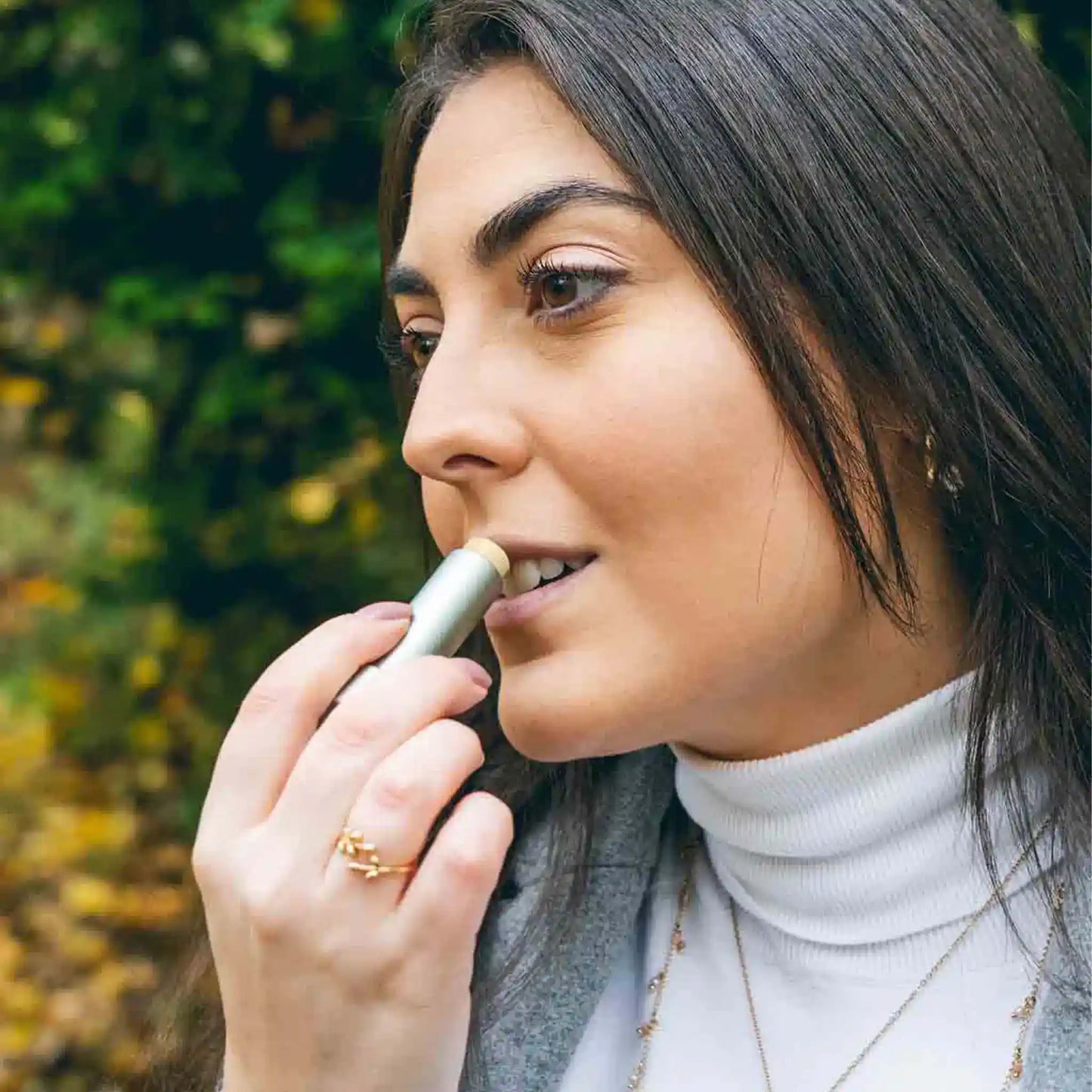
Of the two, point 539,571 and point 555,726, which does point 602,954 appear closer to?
point 555,726

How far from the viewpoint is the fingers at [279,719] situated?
46.2 inches

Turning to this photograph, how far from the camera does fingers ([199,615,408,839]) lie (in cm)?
117

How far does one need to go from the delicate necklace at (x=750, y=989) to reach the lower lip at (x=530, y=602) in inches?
19.7

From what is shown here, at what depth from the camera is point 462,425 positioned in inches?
50.8

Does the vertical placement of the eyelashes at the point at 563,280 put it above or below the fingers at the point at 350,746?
above

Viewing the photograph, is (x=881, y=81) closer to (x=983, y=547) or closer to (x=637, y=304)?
(x=637, y=304)

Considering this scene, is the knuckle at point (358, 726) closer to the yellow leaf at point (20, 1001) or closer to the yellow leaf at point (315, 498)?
the yellow leaf at point (315, 498)

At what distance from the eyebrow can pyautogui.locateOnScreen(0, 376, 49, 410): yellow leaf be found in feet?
7.36

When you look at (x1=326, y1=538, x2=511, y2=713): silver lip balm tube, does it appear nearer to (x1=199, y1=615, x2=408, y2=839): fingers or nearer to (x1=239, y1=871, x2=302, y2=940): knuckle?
(x1=199, y1=615, x2=408, y2=839): fingers

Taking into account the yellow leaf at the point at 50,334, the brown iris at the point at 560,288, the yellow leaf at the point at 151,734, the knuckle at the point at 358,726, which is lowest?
the yellow leaf at the point at 151,734

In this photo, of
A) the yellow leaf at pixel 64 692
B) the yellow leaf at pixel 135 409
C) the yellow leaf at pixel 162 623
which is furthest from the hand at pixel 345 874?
the yellow leaf at pixel 64 692

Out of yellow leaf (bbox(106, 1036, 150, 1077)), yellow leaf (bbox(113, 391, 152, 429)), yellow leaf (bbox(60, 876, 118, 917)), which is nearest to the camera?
yellow leaf (bbox(113, 391, 152, 429))

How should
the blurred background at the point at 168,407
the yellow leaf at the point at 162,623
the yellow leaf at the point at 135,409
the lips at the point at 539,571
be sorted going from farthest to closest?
the yellow leaf at the point at 162,623 < the yellow leaf at the point at 135,409 < the blurred background at the point at 168,407 < the lips at the point at 539,571

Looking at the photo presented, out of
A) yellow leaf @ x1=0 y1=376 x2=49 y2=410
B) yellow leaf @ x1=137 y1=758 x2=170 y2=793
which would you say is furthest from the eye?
yellow leaf @ x1=137 y1=758 x2=170 y2=793
